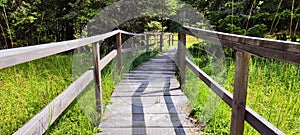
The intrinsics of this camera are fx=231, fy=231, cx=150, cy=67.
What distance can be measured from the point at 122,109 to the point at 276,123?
1.44m

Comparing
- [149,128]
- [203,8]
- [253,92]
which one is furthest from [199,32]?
[203,8]

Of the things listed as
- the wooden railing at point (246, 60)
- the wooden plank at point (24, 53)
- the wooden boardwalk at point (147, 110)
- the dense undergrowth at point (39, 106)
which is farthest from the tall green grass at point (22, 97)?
the wooden railing at point (246, 60)

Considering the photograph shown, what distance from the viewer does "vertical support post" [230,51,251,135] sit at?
4.21ft

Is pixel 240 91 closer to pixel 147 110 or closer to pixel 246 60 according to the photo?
pixel 246 60

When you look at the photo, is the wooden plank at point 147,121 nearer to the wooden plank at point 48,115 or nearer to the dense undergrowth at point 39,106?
the dense undergrowth at point 39,106

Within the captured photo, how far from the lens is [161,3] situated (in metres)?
7.15

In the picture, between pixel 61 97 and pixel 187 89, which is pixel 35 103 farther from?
pixel 187 89

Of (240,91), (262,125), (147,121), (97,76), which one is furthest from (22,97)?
(262,125)

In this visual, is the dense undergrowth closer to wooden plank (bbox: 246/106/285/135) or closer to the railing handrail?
the railing handrail

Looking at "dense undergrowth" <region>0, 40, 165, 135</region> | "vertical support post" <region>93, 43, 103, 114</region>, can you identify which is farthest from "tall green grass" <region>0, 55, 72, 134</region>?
"vertical support post" <region>93, 43, 103, 114</region>

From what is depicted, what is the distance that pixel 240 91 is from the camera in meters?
1.33

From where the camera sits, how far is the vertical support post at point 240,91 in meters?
1.28

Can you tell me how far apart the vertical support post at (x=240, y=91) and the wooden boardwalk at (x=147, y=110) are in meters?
0.62

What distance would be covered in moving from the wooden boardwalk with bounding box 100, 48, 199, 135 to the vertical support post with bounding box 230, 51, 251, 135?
0.62 metres
